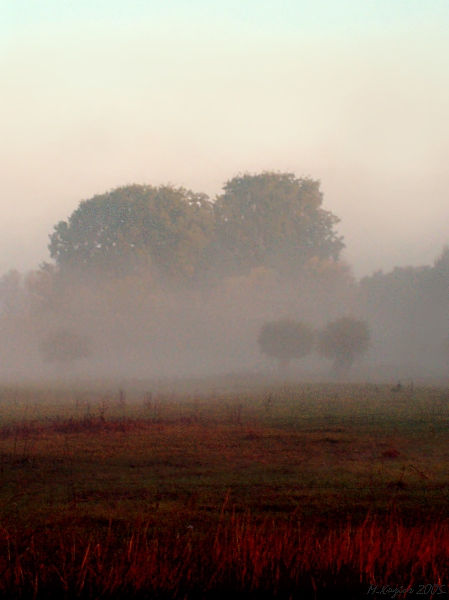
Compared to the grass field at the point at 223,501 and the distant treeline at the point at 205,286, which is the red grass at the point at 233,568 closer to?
the grass field at the point at 223,501

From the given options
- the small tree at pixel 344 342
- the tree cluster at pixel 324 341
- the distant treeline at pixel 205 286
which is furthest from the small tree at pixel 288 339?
the distant treeline at pixel 205 286

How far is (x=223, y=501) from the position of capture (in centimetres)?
1573

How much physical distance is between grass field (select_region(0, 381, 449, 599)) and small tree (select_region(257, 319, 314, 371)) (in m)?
35.1

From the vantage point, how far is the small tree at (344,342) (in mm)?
66562

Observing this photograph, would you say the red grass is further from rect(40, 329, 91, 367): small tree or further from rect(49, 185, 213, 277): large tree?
rect(49, 185, 213, 277): large tree

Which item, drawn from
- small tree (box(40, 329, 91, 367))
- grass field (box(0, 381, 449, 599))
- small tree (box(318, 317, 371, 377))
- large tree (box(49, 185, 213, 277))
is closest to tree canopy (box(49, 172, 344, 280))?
large tree (box(49, 185, 213, 277))

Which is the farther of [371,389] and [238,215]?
[238,215]

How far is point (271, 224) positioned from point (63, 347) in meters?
40.7

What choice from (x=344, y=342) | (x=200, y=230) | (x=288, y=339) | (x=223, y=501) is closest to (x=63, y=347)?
(x=288, y=339)

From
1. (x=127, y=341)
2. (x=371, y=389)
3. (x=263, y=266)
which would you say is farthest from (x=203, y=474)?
(x=263, y=266)

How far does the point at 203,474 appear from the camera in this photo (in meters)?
18.8

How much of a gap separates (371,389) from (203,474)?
2960 centimetres

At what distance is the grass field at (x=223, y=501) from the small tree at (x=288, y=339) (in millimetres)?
35085

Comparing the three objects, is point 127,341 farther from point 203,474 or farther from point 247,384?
point 203,474
